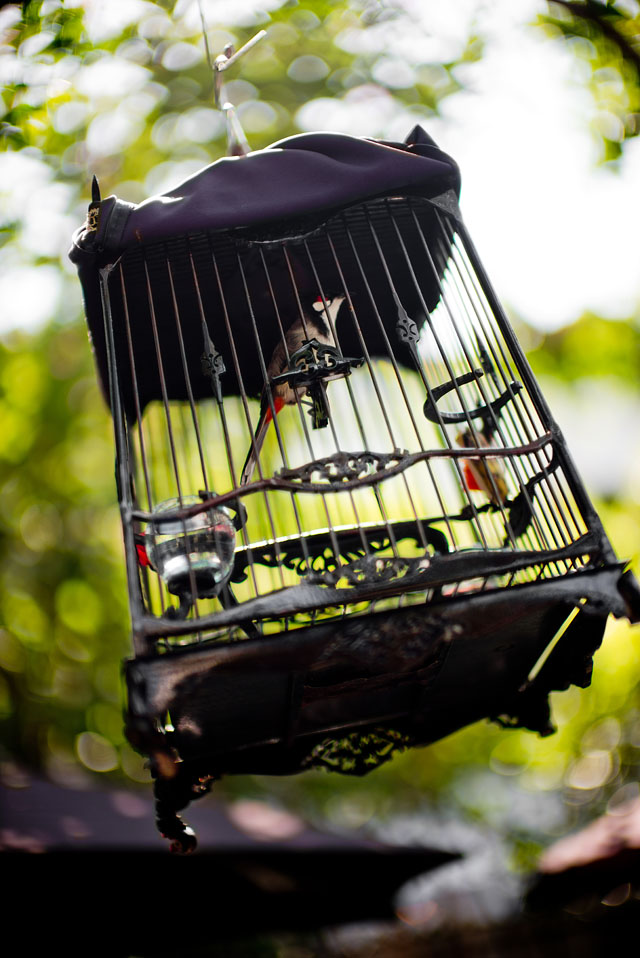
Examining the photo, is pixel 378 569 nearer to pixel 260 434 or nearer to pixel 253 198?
pixel 260 434

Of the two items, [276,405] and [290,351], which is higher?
[290,351]

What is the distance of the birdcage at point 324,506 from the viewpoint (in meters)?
2.25

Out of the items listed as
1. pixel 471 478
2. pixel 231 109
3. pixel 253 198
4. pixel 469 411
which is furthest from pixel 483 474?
pixel 231 109

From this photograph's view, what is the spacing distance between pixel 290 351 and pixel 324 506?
82cm

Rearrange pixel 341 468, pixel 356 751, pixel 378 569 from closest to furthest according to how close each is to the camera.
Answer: pixel 378 569 < pixel 341 468 < pixel 356 751

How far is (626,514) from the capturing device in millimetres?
9891

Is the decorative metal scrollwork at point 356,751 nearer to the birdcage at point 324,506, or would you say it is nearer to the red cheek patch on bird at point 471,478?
the birdcage at point 324,506

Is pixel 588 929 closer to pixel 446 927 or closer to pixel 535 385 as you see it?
pixel 446 927

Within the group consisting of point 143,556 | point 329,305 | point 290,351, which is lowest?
point 143,556

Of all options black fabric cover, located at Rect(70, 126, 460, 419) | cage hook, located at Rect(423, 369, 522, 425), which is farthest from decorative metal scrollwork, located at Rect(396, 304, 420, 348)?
black fabric cover, located at Rect(70, 126, 460, 419)

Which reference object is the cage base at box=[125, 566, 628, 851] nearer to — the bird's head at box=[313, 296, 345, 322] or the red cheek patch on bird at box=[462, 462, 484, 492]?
the red cheek patch on bird at box=[462, 462, 484, 492]

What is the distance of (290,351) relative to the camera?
3047 mm

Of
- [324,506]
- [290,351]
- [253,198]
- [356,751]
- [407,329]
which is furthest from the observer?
[356,751]

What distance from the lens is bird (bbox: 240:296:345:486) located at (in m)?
2.98
